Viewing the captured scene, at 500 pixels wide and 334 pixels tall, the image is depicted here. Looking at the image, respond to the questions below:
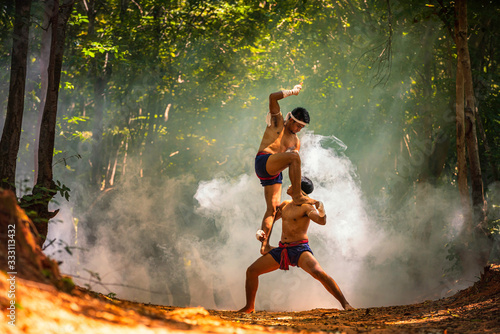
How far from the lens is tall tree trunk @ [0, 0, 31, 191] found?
6461 mm

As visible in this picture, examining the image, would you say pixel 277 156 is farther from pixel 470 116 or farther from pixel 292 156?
pixel 470 116

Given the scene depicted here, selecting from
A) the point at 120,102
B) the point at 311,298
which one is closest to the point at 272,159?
the point at 311,298

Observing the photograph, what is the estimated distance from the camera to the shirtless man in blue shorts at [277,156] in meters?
7.07

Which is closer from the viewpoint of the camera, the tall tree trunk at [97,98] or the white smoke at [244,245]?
the white smoke at [244,245]

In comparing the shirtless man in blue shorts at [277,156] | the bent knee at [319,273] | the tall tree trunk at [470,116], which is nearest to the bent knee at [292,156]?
the shirtless man in blue shorts at [277,156]

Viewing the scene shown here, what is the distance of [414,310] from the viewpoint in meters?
6.29

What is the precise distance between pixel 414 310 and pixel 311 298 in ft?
22.2

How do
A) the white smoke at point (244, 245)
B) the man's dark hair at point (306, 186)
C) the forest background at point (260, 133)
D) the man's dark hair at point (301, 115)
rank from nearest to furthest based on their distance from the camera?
the man's dark hair at point (301, 115) < the man's dark hair at point (306, 186) < the forest background at point (260, 133) < the white smoke at point (244, 245)

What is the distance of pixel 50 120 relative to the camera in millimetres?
6984

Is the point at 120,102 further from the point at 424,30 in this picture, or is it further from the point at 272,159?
the point at 272,159

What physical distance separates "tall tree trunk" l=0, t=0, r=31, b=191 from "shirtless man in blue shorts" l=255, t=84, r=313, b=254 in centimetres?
328

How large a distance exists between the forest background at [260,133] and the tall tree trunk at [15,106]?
395 cm

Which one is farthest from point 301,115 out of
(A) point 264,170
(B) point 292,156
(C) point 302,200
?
(C) point 302,200

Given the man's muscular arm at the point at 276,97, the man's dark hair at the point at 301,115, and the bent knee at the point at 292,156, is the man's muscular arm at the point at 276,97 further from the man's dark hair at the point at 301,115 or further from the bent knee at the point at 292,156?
the bent knee at the point at 292,156
